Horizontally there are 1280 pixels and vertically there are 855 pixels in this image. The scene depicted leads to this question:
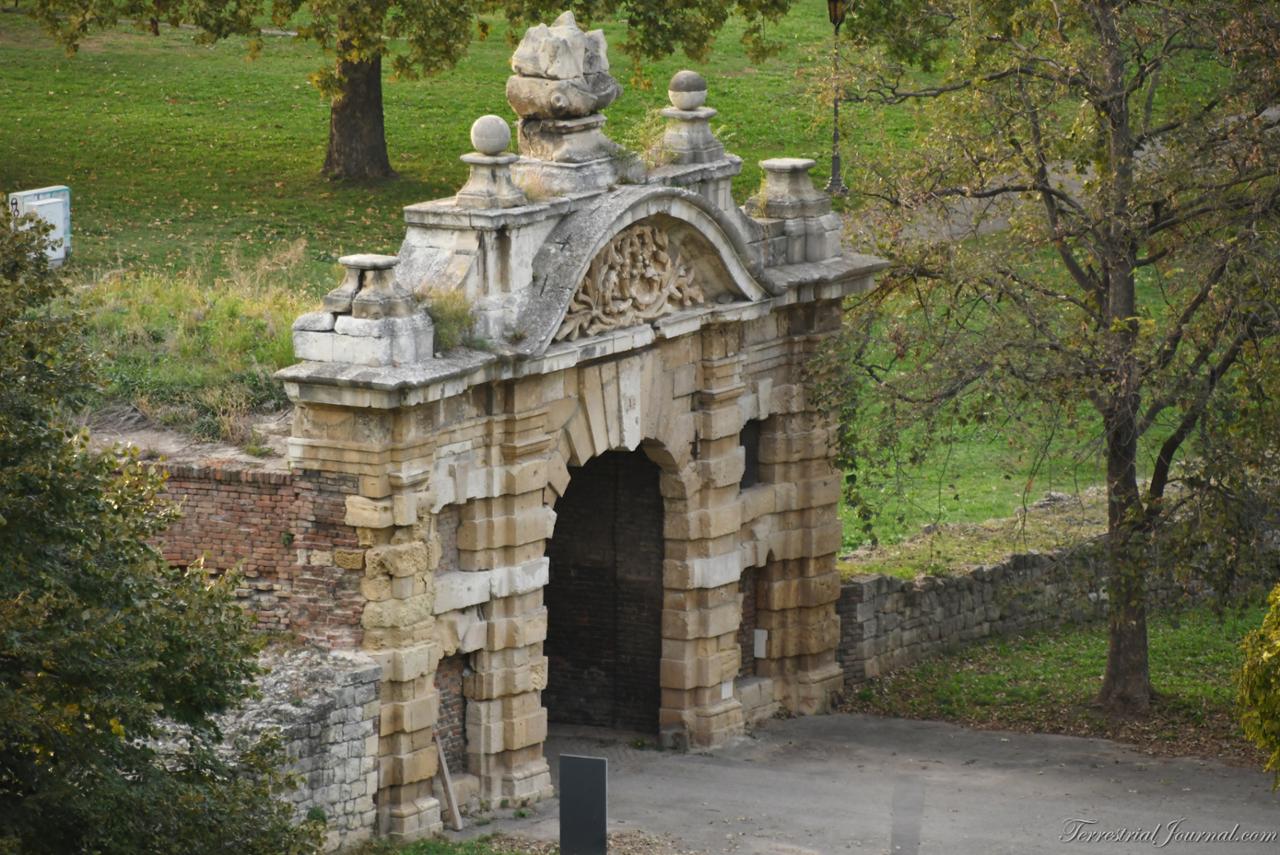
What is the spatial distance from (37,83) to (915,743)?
86.8ft

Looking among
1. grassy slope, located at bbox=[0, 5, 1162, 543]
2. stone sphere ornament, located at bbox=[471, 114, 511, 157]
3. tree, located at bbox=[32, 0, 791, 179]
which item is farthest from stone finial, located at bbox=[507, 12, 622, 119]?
tree, located at bbox=[32, 0, 791, 179]

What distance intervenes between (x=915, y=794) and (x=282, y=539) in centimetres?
703

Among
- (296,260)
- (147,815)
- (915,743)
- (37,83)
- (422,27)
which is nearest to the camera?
(147,815)

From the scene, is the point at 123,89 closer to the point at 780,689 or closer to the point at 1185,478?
the point at 780,689

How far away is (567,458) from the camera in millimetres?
23969

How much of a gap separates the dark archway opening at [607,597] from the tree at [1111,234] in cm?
243

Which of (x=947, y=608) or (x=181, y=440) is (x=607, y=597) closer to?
(x=181, y=440)

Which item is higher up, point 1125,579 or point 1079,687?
point 1125,579

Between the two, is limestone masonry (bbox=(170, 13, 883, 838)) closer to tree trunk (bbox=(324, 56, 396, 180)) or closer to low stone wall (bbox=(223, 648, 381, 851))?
low stone wall (bbox=(223, 648, 381, 851))

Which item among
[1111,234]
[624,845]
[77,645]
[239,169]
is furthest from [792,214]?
[239,169]

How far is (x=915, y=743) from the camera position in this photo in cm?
2716

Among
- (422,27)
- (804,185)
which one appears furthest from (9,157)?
(804,185)

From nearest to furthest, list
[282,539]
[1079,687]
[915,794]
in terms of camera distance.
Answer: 1. [282,539]
2. [915,794]
3. [1079,687]

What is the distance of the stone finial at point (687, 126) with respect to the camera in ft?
83.3
